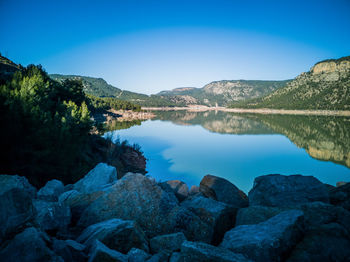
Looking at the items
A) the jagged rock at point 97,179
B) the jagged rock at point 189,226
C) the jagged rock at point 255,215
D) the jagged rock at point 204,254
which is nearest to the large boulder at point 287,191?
the jagged rock at point 255,215

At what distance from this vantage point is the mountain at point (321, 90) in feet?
314

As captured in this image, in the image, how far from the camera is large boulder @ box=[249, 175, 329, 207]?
5.19 m

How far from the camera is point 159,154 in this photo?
2016 cm

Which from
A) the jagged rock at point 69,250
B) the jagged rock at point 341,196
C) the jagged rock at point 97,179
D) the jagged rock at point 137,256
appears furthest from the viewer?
the jagged rock at point 97,179

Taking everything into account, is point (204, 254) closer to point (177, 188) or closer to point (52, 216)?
point (52, 216)

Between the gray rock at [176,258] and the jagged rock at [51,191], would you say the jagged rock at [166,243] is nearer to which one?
the gray rock at [176,258]

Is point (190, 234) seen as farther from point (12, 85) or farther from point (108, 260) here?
point (12, 85)

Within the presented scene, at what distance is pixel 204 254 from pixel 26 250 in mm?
2046

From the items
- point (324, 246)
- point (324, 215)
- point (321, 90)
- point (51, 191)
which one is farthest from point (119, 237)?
point (321, 90)

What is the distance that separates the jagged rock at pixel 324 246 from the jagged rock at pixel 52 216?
12.9 feet

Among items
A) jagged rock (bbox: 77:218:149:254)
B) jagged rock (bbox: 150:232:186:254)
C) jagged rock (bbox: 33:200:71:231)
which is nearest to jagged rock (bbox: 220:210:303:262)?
jagged rock (bbox: 150:232:186:254)

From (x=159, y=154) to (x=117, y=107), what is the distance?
84779mm

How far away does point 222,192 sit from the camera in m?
7.77

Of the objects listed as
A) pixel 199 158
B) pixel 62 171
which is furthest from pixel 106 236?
pixel 199 158
